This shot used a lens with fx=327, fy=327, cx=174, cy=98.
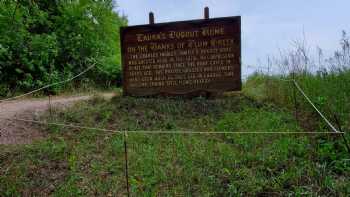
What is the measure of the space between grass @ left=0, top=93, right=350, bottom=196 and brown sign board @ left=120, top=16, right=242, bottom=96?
1675 millimetres

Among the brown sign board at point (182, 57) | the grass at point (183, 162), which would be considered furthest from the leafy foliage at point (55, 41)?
the grass at point (183, 162)

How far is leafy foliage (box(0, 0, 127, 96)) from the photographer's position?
8336 millimetres

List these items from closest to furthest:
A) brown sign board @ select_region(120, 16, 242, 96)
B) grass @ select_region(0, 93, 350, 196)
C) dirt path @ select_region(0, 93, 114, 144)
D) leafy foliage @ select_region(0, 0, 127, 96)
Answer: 1. grass @ select_region(0, 93, 350, 196)
2. dirt path @ select_region(0, 93, 114, 144)
3. brown sign board @ select_region(120, 16, 242, 96)
4. leafy foliage @ select_region(0, 0, 127, 96)

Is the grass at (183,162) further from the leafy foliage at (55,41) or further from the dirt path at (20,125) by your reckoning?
the leafy foliage at (55,41)

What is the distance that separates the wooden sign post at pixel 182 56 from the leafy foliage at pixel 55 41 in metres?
2.87

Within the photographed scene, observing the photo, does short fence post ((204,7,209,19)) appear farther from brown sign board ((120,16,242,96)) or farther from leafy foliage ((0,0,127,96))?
leafy foliage ((0,0,127,96))

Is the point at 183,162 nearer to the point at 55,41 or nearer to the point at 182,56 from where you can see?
the point at 182,56

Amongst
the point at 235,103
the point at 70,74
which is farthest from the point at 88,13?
the point at 235,103

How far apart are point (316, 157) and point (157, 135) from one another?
1.98 m

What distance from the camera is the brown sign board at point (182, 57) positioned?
6.44 metres

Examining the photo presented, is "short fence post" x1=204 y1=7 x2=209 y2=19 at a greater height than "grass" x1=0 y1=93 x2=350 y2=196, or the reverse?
"short fence post" x1=204 y1=7 x2=209 y2=19

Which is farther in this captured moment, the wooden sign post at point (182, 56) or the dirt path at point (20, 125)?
the wooden sign post at point (182, 56)

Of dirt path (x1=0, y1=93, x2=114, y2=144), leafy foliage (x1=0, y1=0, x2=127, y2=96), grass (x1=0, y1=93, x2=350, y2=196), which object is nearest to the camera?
grass (x1=0, y1=93, x2=350, y2=196)

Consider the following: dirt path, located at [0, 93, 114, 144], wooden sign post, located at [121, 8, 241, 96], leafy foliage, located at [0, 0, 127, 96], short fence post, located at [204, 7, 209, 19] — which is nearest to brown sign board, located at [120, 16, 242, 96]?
wooden sign post, located at [121, 8, 241, 96]
